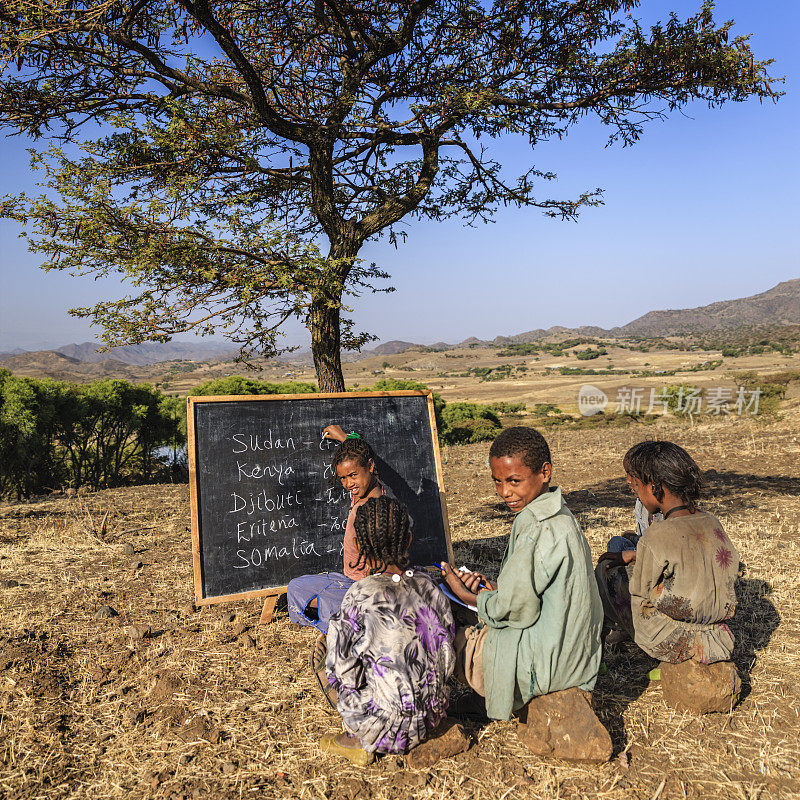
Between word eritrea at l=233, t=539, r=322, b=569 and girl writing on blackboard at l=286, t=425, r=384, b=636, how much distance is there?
Answer: 2.85ft

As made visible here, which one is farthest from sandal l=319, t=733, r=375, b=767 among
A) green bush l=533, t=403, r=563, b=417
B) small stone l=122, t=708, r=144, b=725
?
green bush l=533, t=403, r=563, b=417

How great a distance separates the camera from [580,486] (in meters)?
10.7

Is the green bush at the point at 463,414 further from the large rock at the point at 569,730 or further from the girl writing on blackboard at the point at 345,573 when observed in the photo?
the large rock at the point at 569,730

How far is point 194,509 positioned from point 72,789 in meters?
2.08

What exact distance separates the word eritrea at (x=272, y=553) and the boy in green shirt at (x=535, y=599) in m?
2.31

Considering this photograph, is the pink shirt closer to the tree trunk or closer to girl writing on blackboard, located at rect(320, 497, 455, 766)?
girl writing on blackboard, located at rect(320, 497, 455, 766)

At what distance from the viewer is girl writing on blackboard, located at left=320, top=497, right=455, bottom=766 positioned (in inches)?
110

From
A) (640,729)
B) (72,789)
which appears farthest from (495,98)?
(72,789)

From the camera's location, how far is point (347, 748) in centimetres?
304

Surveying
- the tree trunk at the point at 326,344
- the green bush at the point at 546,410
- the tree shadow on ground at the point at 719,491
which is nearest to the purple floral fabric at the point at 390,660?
the tree trunk at the point at 326,344

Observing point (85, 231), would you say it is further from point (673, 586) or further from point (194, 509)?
point (673, 586)

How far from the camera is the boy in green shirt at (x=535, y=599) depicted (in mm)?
2811

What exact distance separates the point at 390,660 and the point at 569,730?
1.01 m

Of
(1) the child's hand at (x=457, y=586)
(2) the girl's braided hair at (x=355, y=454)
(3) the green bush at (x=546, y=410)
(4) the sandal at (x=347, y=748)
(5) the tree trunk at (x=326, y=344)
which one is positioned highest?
(5) the tree trunk at (x=326, y=344)
